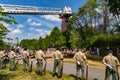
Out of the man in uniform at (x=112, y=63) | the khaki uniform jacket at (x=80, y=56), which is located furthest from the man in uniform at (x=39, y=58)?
the man in uniform at (x=112, y=63)

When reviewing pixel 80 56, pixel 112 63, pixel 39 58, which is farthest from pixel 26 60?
pixel 112 63

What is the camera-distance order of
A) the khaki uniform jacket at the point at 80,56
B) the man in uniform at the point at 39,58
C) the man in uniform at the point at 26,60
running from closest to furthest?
the khaki uniform jacket at the point at 80,56 → the man in uniform at the point at 39,58 → the man in uniform at the point at 26,60

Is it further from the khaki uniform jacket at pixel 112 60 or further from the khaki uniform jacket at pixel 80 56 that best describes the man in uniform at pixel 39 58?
the khaki uniform jacket at pixel 112 60

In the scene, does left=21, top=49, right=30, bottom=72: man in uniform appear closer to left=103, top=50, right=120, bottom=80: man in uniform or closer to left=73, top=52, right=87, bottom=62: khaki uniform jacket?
left=73, top=52, right=87, bottom=62: khaki uniform jacket


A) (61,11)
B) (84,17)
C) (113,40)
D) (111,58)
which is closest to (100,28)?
(84,17)

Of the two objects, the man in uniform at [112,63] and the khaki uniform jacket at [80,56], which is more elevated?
the khaki uniform jacket at [80,56]

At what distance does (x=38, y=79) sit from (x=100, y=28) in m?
43.1

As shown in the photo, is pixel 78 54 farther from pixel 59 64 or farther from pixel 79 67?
pixel 59 64

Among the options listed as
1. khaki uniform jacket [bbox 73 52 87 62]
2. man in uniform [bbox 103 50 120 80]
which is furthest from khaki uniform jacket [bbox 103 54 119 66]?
khaki uniform jacket [bbox 73 52 87 62]

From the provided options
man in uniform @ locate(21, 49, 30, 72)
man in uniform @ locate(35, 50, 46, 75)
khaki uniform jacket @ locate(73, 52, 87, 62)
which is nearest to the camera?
khaki uniform jacket @ locate(73, 52, 87, 62)

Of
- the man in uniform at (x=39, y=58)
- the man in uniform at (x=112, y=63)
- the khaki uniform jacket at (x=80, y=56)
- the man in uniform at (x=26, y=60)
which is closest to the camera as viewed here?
the man in uniform at (x=112, y=63)

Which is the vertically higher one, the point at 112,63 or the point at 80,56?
the point at 80,56

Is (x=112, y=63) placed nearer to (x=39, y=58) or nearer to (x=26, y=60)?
(x=39, y=58)

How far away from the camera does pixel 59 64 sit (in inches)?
796
